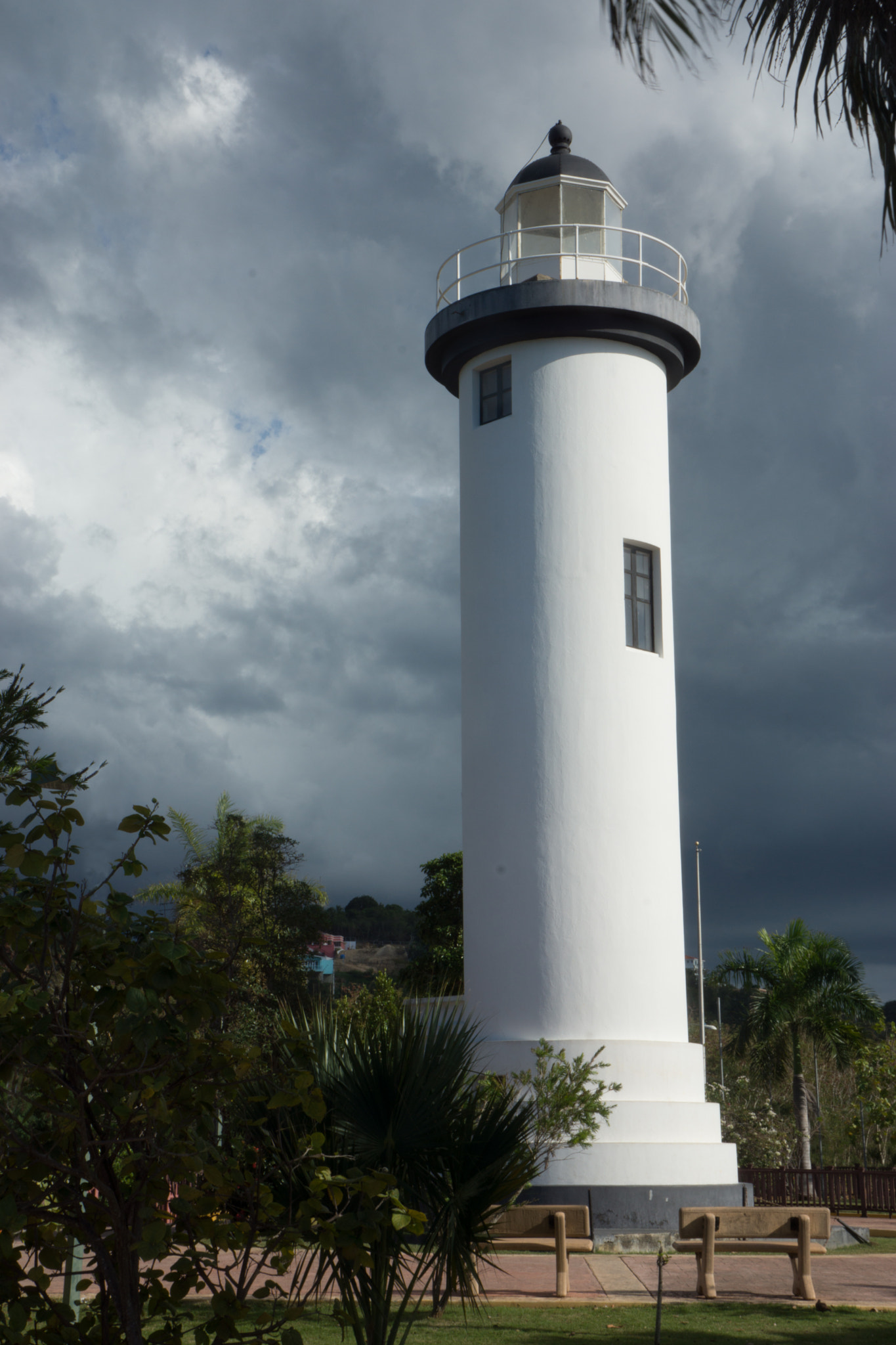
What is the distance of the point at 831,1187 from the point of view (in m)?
26.0

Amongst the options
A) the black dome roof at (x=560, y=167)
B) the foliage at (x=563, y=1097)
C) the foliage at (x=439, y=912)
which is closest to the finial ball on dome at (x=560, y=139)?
the black dome roof at (x=560, y=167)

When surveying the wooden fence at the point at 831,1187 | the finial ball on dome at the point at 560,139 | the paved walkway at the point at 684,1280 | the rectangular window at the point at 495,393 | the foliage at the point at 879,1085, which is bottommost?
the wooden fence at the point at 831,1187

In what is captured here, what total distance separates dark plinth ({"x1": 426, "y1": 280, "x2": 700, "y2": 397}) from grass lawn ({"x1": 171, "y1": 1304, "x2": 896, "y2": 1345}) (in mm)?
14388

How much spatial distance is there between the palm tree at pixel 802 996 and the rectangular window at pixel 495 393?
16.2 m

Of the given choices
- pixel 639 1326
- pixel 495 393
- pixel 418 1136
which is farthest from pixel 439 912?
pixel 418 1136

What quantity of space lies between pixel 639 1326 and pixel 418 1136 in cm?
587

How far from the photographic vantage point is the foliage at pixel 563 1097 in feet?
49.2

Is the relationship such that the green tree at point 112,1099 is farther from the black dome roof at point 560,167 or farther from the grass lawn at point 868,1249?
the black dome roof at point 560,167

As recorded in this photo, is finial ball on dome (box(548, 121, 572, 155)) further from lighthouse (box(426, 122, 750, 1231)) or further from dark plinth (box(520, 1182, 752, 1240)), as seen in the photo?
dark plinth (box(520, 1182, 752, 1240))

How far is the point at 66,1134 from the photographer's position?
211 inches

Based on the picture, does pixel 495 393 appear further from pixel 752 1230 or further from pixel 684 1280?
pixel 684 1280

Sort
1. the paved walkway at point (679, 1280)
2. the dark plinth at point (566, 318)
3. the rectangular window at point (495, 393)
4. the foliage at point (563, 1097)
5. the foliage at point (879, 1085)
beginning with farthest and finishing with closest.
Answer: the foliage at point (879, 1085) → the rectangular window at point (495, 393) → the dark plinth at point (566, 318) → the foliage at point (563, 1097) → the paved walkway at point (679, 1280)

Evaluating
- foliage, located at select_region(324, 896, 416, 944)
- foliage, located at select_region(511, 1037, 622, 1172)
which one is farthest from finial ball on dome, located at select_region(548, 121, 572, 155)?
foliage, located at select_region(324, 896, 416, 944)

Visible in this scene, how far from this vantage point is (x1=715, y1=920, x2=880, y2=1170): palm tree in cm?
3059
